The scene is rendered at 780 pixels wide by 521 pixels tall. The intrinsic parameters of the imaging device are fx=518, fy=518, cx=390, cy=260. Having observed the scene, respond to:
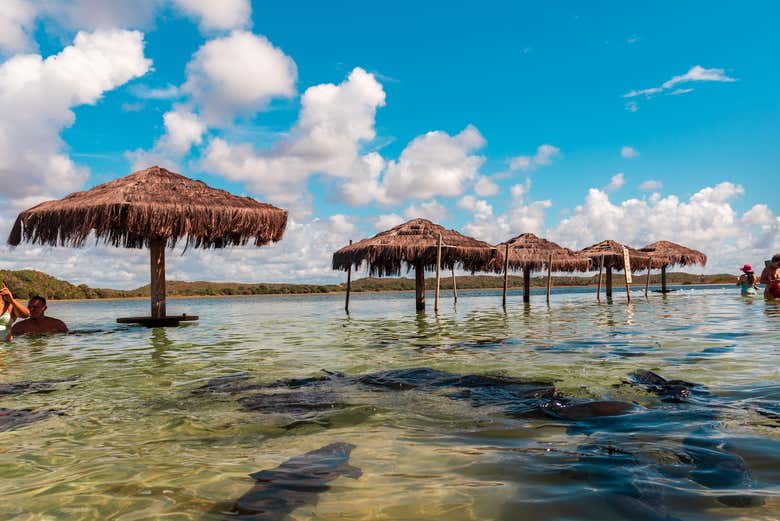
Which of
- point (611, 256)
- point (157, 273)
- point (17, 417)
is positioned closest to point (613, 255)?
point (611, 256)

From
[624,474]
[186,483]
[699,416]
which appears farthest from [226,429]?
[699,416]

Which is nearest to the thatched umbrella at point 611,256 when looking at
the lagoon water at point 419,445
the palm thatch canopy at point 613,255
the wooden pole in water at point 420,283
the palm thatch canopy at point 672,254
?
the palm thatch canopy at point 613,255

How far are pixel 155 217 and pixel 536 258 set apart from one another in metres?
15.9

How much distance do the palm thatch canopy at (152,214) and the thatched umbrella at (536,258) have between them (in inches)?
432

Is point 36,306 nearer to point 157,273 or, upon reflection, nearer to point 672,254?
point 157,273

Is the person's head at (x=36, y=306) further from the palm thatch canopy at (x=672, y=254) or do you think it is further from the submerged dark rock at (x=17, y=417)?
the palm thatch canopy at (x=672, y=254)

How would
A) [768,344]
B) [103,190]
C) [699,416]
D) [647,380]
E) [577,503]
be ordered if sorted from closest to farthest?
[577,503], [699,416], [647,380], [768,344], [103,190]

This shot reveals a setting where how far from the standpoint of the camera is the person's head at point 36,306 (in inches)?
389

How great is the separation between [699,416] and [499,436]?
145cm

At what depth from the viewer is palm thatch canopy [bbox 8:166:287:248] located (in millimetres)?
10648

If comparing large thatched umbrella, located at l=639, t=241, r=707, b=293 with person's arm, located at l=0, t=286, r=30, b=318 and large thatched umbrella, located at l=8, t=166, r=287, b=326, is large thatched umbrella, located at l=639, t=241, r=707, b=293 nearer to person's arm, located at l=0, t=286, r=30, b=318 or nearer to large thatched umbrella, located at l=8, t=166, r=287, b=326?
large thatched umbrella, located at l=8, t=166, r=287, b=326

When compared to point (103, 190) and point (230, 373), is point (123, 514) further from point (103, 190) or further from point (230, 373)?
point (103, 190)

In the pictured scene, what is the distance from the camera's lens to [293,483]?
2.52 m

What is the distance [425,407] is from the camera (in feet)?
13.6
